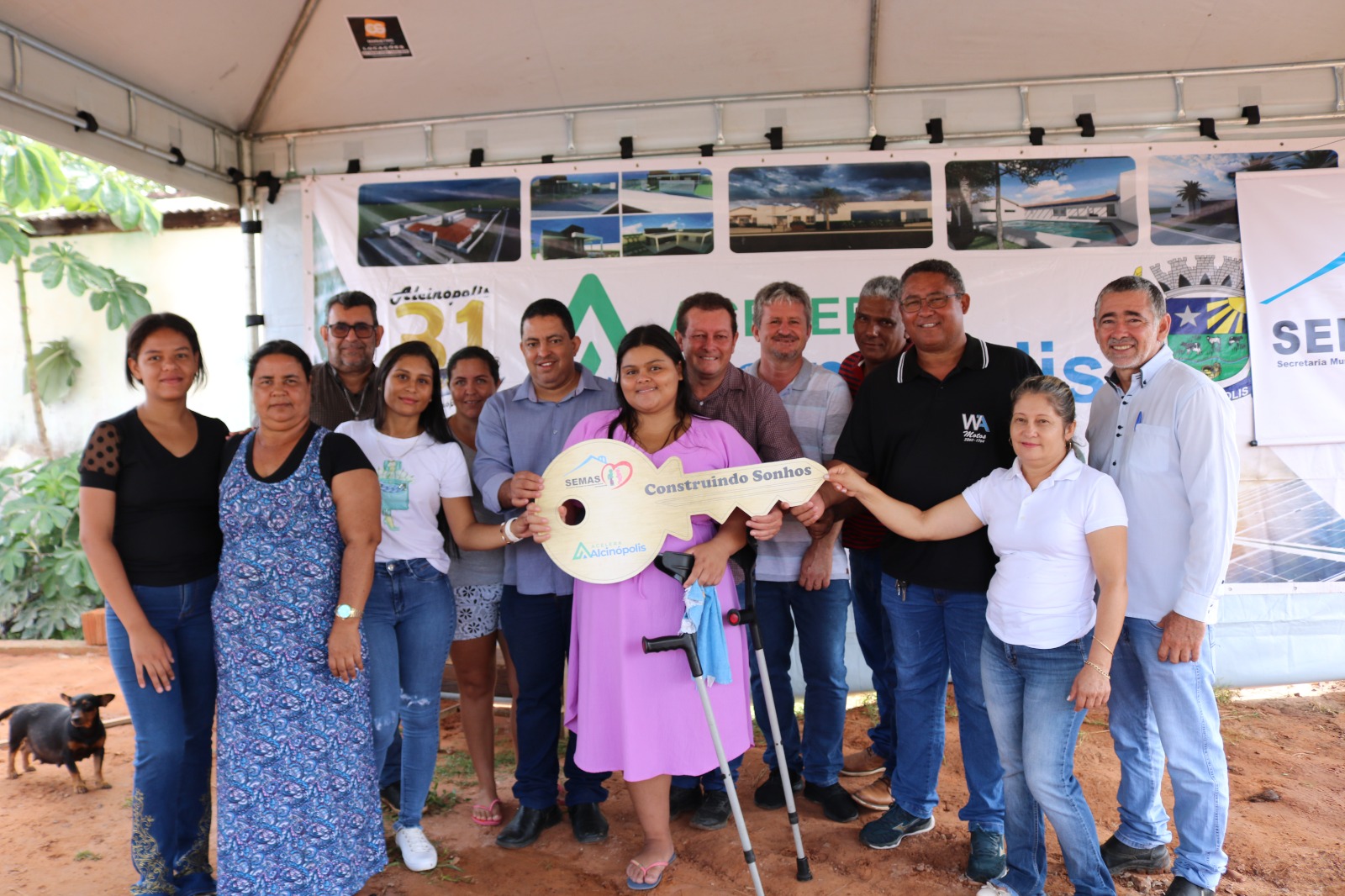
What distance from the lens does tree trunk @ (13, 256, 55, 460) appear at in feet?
23.8

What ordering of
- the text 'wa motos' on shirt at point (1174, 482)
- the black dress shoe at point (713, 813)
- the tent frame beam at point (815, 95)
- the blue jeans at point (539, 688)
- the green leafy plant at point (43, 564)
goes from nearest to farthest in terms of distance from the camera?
the text 'wa motos' on shirt at point (1174, 482)
the blue jeans at point (539, 688)
the black dress shoe at point (713, 813)
the tent frame beam at point (815, 95)
the green leafy plant at point (43, 564)

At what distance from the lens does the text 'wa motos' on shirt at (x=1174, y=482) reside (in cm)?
237

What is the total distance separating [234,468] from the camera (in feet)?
7.95

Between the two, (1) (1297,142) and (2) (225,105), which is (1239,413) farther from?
(2) (225,105)

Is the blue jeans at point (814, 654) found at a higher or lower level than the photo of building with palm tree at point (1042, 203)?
lower

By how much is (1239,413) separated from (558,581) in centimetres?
369

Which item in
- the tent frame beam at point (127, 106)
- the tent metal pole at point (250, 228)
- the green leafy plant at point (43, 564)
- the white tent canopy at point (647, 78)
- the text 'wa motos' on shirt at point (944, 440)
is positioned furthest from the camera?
the green leafy plant at point (43, 564)

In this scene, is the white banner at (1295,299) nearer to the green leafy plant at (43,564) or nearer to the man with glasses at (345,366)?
the man with glasses at (345,366)

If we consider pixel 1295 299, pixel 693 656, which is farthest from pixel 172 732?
pixel 1295 299

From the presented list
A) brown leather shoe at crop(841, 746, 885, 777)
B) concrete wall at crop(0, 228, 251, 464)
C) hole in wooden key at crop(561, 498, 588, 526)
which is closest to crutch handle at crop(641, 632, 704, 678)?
hole in wooden key at crop(561, 498, 588, 526)

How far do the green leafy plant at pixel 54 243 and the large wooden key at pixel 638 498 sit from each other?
4.33m

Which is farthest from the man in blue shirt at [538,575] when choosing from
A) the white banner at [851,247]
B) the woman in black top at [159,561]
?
the white banner at [851,247]

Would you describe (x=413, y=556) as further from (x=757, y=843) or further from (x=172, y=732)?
(x=757, y=843)

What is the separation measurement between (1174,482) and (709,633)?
4.86 feet
